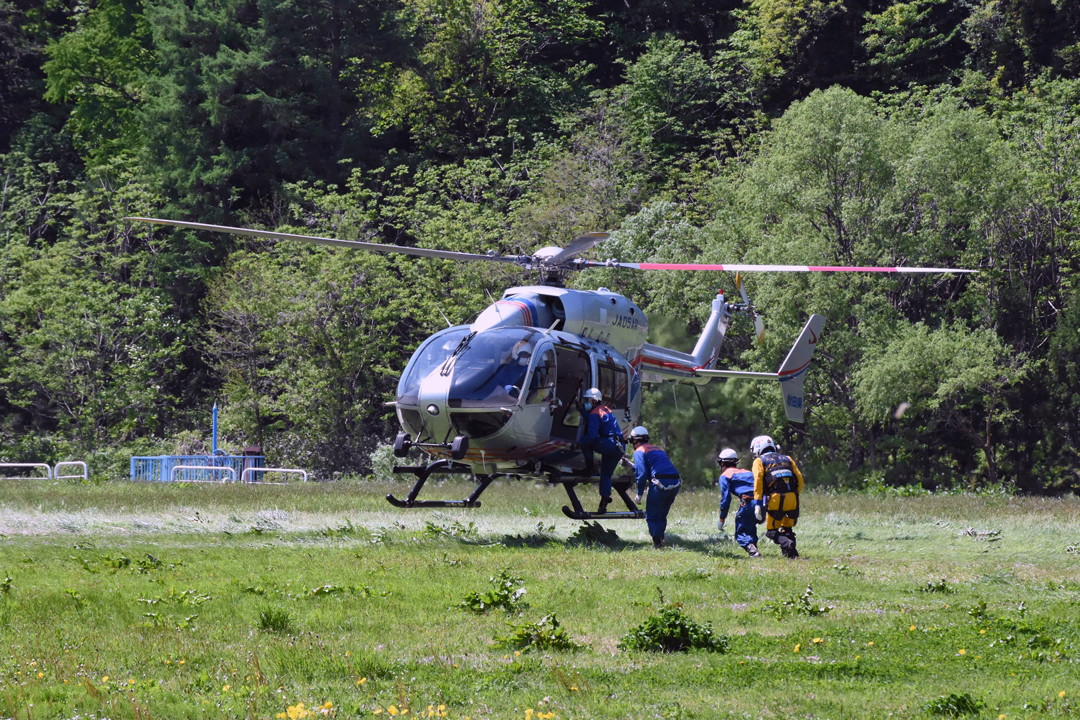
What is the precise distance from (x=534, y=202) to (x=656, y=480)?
33.0m

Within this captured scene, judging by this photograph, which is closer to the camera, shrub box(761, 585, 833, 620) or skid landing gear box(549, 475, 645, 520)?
shrub box(761, 585, 833, 620)

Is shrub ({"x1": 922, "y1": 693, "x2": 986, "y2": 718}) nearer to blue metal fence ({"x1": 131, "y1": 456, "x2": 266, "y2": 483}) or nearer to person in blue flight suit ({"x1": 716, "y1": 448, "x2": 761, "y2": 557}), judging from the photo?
person in blue flight suit ({"x1": 716, "y1": 448, "x2": 761, "y2": 557})

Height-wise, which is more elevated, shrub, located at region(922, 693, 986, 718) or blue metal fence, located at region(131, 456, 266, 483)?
shrub, located at region(922, 693, 986, 718)

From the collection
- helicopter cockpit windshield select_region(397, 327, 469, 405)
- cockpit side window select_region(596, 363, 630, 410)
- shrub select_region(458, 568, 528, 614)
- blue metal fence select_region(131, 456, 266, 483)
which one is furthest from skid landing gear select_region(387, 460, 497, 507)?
blue metal fence select_region(131, 456, 266, 483)

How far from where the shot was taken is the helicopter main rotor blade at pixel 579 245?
16.7m

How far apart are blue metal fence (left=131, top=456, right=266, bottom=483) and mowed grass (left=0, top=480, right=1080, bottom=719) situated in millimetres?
20758

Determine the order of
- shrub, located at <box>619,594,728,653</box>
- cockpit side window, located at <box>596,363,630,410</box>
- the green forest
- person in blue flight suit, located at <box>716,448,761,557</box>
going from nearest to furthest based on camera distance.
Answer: shrub, located at <box>619,594,728,653</box>, person in blue flight suit, located at <box>716,448,761,557</box>, cockpit side window, located at <box>596,363,630,410</box>, the green forest

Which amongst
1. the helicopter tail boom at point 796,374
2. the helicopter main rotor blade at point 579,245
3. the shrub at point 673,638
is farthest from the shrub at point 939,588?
the helicopter tail boom at point 796,374

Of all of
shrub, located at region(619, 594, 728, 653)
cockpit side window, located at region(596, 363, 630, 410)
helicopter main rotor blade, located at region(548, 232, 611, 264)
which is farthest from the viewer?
cockpit side window, located at region(596, 363, 630, 410)

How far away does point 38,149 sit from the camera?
190 feet

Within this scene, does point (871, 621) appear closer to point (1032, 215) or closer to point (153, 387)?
point (1032, 215)

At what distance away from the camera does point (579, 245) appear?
17.5 metres

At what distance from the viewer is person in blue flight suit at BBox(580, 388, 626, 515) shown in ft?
53.5

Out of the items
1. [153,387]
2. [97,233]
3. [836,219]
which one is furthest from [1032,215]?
[97,233]
